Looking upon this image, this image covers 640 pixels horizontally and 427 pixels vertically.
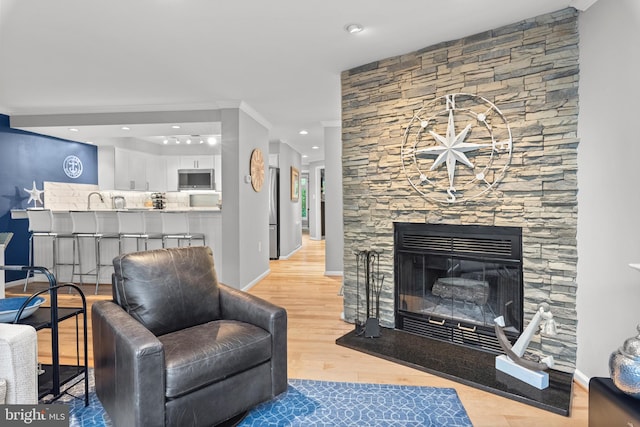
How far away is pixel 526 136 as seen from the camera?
8.18 feet

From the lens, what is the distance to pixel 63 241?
198 inches

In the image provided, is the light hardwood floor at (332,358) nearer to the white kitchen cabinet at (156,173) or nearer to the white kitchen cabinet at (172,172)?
the white kitchen cabinet at (156,173)

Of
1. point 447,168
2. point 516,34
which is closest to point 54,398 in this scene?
point 447,168

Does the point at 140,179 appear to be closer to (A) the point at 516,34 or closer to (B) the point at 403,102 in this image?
(B) the point at 403,102

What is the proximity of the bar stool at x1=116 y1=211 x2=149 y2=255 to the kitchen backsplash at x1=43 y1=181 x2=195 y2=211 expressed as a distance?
165 cm

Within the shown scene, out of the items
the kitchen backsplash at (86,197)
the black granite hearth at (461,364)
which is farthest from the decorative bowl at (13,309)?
the kitchen backsplash at (86,197)

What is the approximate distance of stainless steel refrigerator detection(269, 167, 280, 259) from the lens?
23.5 feet

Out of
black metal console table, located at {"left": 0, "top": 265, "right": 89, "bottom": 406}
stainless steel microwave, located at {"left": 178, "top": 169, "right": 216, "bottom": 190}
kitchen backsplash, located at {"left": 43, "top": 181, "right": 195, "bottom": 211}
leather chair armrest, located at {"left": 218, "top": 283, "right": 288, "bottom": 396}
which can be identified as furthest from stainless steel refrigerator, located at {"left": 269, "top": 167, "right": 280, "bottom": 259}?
black metal console table, located at {"left": 0, "top": 265, "right": 89, "bottom": 406}

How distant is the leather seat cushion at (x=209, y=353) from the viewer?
65.1 inches

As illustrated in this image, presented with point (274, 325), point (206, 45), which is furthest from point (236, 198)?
point (274, 325)

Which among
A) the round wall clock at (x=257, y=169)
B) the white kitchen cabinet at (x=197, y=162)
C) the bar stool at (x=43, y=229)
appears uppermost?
the white kitchen cabinet at (x=197, y=162)

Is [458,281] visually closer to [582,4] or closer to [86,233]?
[582,4]

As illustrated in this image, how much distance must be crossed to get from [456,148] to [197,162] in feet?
19.6

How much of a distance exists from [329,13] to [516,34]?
132cm
